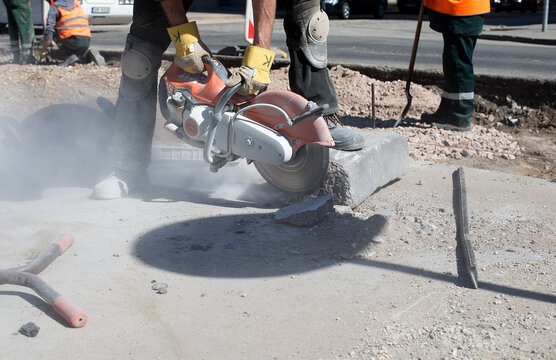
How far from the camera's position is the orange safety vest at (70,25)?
9.12 meters

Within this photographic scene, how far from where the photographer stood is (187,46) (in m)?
3.56

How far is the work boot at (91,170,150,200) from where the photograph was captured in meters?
3.87

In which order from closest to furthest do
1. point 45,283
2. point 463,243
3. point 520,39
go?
point 45,283 → point 463,243 → point 520,39

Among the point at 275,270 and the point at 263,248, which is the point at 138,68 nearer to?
the point at 263,248

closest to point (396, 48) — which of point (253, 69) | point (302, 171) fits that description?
point (302, 171)

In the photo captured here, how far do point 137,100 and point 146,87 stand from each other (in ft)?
0.32

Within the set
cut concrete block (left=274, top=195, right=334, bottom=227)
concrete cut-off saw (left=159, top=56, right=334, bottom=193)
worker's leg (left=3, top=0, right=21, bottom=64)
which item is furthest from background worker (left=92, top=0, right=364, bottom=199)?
worker's leg (left=3, top=0, right=21, bottom=64)

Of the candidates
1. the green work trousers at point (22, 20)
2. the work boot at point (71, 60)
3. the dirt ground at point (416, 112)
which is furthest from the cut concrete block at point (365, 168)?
the green work trousers at point (22, 20)

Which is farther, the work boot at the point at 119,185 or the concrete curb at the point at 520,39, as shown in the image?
the concrete curb at the point at 520,39

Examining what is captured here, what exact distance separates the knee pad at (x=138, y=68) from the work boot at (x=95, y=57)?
5.04 metres

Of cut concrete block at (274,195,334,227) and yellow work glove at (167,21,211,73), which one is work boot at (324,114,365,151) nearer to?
cut concrete block at (274,195,334,227)

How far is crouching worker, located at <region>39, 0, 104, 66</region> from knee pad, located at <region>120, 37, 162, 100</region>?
5237 millimetres

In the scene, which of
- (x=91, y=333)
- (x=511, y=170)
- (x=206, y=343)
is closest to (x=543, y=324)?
(x=206, y=343)

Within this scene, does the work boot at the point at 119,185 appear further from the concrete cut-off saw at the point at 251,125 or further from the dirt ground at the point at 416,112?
the dirt ground at the point at 416,112
